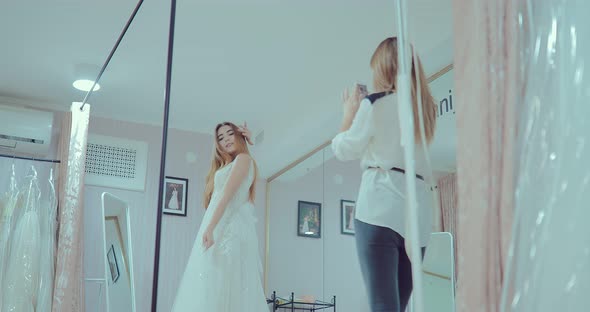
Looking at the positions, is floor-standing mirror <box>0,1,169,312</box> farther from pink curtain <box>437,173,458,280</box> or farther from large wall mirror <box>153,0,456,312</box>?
pink curtain <box>437,173,458,280</box>

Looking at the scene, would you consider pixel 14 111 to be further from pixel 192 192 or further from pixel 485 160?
pixel 485 160

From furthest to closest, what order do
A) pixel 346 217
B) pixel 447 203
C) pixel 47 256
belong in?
pixel 47 256 < pixel 346 217 < pixel 447 203

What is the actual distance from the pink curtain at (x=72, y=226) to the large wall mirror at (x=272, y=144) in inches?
30.3

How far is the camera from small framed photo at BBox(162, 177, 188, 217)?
240 cm

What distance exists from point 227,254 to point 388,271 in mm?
938

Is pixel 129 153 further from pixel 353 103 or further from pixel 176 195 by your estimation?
pixel 353 103

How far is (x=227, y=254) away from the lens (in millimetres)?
2055

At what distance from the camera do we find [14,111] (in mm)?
3783

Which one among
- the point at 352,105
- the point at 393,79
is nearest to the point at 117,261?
the point at 352,105

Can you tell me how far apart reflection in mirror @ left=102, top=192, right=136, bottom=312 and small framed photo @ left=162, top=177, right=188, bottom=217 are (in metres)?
0.55

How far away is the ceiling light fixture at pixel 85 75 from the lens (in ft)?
11.3

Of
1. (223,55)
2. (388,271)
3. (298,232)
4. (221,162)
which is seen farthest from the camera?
(223,55)

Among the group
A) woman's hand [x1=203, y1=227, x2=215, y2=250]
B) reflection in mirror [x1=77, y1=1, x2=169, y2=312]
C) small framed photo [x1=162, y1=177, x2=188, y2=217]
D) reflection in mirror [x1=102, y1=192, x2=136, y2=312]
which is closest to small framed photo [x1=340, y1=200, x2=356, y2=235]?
woman's hand [x1=203, y1=227, x2=215, y2=250]

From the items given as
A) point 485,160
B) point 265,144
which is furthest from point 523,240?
point 265,144
